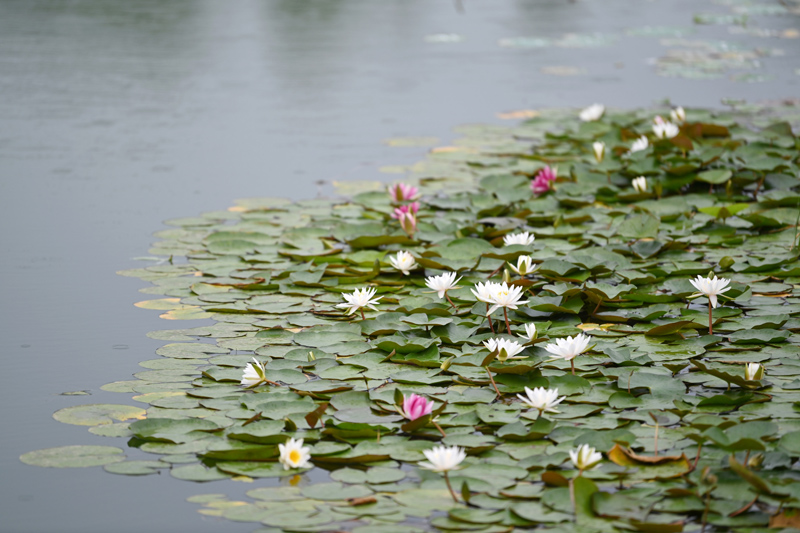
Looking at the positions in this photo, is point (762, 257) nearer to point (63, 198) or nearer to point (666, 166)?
point (666, 166)

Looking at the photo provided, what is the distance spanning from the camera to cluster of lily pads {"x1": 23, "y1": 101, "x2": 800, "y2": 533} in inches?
60.0

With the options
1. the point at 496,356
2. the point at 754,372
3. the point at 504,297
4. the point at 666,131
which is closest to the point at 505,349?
the point at 496,356

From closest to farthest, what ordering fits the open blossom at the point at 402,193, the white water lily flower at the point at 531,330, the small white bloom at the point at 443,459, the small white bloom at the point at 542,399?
the small white bloom at the point at 443,459, the small white bloom at the point at 542,399, the white water lily flower at the point at 531,330, the open blossom at the point at 402,193

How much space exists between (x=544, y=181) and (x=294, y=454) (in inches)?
78.6

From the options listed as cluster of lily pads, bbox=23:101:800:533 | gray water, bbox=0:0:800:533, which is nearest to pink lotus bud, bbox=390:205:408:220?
cluster of lily pads, bbox=23:101:800:533

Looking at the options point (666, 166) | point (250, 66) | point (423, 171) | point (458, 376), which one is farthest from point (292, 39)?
point (458, 376)

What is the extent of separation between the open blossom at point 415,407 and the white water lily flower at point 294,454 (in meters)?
0.23

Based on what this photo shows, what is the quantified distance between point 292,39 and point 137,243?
4.89m

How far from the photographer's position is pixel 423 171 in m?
3.82

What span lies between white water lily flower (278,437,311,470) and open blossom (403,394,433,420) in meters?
0.23

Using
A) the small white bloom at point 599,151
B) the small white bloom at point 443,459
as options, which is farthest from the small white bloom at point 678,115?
the small white bloom at point 443,459

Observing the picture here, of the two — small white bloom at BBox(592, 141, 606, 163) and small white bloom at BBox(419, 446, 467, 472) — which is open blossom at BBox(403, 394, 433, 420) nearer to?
small white bloom at BBox(419, 446, 467, 472)

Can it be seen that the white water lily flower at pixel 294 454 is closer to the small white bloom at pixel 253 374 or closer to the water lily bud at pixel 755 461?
the small white bloom at pixel 253 374

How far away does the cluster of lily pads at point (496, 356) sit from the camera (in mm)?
1524
